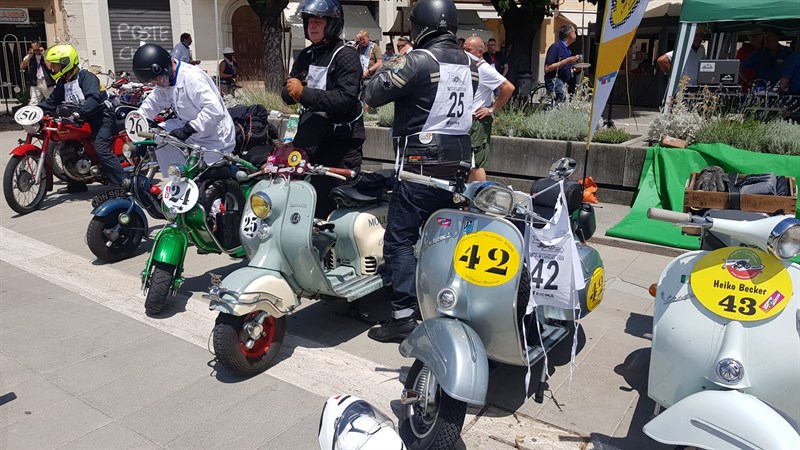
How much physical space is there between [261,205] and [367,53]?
8078mm

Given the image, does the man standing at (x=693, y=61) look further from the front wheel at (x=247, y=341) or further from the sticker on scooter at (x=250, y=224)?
the front wheel at (x=247, y=341)

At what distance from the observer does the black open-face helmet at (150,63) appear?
15.5ft

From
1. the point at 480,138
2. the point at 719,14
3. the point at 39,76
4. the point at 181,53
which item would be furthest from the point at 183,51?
the point at 719,14

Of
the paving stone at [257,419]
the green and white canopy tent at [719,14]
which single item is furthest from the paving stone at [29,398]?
the green and white canopy tent at [719,14]

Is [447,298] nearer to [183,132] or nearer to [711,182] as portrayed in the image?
[711,182]

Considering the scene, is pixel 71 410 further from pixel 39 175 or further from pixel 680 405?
pixel 39 175

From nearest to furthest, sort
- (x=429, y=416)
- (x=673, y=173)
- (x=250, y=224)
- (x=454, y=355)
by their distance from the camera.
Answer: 1. (x=454, y=355)
2. (x=429, y=416)
3. (x=250, y=224)
4. (x=673, y=173)

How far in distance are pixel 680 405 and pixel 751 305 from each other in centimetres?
53

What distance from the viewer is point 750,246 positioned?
278 centimetres

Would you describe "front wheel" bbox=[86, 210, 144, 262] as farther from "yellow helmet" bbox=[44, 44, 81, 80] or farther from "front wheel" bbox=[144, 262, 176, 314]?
"yellow helmet" bbox=[44, 44, 81, 80]

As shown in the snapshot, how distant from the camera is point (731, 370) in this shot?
8.30 feet

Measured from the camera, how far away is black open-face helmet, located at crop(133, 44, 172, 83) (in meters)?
4.72

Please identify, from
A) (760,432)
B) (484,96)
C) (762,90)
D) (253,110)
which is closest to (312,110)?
(253,110)

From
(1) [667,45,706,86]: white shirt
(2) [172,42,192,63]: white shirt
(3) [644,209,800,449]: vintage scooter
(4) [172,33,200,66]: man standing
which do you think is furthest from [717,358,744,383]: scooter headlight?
(2) [172,42,192,63]: white shirt
